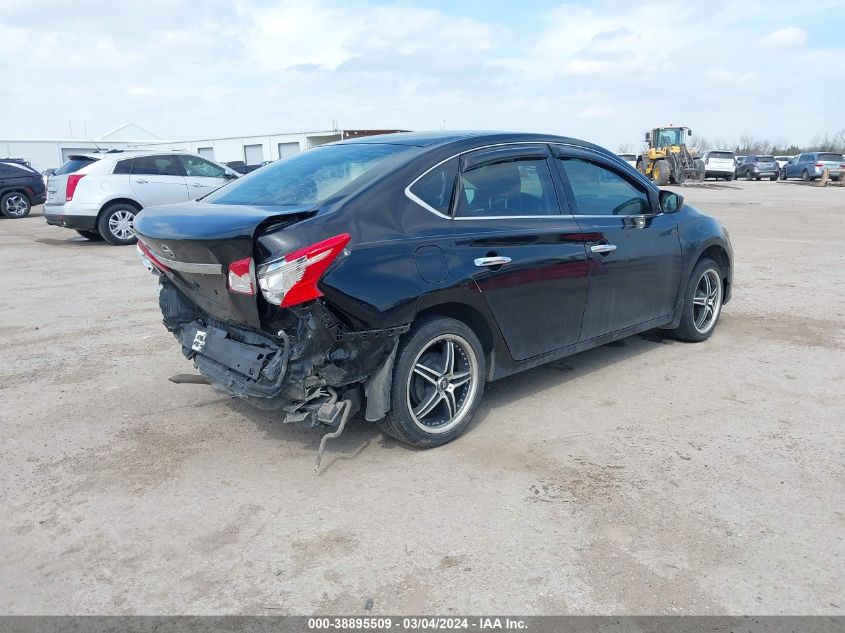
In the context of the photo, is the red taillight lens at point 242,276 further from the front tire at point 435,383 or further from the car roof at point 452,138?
the car roof at point 452,138

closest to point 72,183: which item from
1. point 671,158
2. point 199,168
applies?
point 199,168

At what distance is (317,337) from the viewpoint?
332cm

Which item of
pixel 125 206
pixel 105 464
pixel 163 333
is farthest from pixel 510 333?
pixel 125 206

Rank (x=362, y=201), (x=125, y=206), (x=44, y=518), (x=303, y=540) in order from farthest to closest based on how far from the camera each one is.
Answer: (x=125, y=206)
(x=362, y=201)
(x=44, y=518)
(x=303, y=540)

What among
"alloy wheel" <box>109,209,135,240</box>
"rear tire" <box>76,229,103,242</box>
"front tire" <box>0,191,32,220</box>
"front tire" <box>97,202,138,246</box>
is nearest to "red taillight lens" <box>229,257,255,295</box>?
"front tire" <box>97,202,138,246</box>

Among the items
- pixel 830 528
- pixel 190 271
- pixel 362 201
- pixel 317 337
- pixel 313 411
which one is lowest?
pixel 830 528

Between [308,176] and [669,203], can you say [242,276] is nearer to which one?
[308,176]

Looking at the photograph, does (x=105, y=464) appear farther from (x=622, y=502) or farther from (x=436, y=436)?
(x=622, y=502)

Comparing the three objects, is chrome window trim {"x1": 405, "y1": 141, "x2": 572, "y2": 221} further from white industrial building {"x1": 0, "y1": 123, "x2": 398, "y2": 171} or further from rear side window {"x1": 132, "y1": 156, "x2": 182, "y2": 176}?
white industrial building {"x1": 0, "y1": 123, "x2": 398, "y2": 171}

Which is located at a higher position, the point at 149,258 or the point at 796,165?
the point at 796,165

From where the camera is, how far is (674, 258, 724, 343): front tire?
5.64m

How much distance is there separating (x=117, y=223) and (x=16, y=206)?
9173 millimetres

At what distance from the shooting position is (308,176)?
411cm

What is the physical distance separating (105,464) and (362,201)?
202 centimetres
